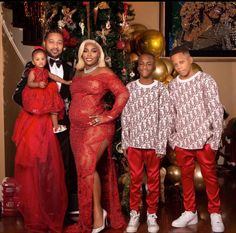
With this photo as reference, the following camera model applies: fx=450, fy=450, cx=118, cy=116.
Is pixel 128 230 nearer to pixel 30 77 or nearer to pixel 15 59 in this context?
pixel 30 77

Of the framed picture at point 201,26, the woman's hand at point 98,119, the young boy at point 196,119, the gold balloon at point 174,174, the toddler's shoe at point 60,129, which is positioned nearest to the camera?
the woman's hand at point 98,119

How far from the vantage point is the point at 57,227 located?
3664 mm

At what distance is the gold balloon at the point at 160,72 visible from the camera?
473cm

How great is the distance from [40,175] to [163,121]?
1090 millimetres

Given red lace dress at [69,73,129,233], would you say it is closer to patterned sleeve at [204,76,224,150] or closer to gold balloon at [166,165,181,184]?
patterned sleeve at [204,76,224,150]

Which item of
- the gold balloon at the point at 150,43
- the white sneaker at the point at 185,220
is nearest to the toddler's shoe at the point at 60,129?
the white sneaker at the point at 185,220

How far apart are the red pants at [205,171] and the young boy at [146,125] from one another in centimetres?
23

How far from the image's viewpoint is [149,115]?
3596mm

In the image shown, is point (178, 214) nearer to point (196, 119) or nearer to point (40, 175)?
point (196, 119)

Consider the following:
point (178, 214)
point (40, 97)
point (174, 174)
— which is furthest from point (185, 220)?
point (40, 97)

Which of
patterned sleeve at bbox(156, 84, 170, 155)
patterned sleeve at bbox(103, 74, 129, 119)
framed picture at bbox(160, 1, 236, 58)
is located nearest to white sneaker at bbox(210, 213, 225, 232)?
patterned sleeve at bbox(156, 84, 170, 155)

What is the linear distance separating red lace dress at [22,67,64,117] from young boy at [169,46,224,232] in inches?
38.4

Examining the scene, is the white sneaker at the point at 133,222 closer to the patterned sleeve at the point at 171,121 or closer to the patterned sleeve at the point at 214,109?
the patterned sleeve at the point at 171,121

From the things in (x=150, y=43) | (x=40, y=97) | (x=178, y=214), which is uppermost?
(x=150, y=43)
